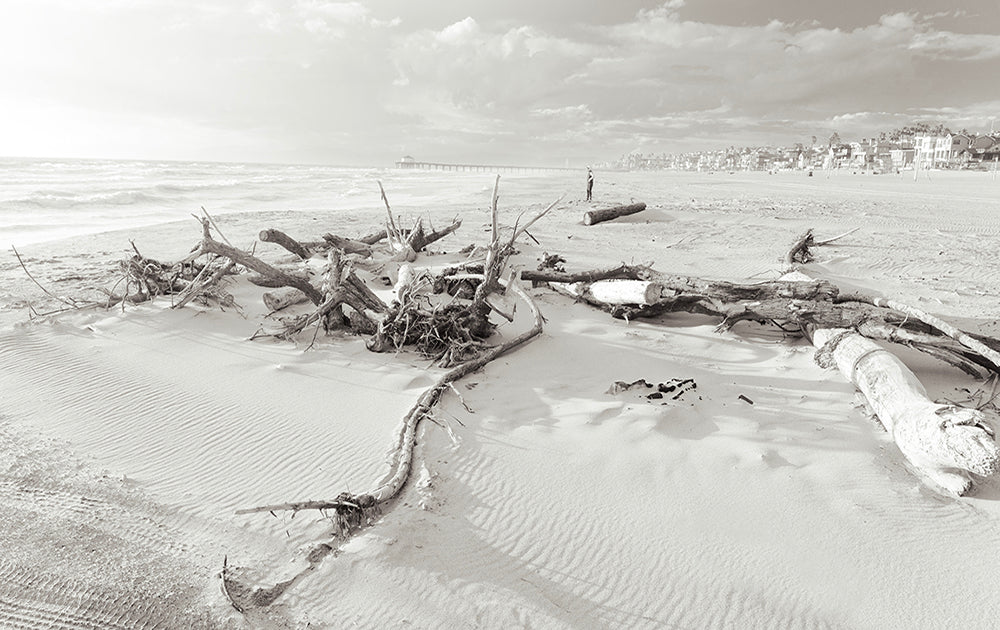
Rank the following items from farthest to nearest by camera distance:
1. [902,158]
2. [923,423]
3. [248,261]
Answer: [902,158], [248,261], [923,423]

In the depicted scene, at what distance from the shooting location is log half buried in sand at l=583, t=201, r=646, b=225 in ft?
46.4

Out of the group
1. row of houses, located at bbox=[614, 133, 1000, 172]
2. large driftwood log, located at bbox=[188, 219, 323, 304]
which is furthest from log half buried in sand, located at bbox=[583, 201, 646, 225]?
row of houses, located at bbox=[614, 133, 1000, 172]

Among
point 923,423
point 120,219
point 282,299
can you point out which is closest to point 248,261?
point 282,299

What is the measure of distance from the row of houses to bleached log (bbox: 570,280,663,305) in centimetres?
5153

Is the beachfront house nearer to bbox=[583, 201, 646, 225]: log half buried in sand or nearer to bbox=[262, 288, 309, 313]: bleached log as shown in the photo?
bbox=[583, 201, 646, 225]: log half buried in sand

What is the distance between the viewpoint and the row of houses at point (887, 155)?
66.5m

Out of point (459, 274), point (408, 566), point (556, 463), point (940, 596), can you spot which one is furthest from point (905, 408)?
point (459, 274)

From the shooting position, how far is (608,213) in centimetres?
1444

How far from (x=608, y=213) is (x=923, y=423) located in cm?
1163

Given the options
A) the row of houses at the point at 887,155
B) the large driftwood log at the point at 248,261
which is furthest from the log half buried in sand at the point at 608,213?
the row of houses at the point at 887,155

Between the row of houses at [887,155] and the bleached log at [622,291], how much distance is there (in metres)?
51.5

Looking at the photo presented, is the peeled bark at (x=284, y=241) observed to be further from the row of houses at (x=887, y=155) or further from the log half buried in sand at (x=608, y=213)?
the row of houses at (x=887, y=155)

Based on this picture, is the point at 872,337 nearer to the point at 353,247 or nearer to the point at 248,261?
the point at 248,261

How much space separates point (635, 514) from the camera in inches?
123
